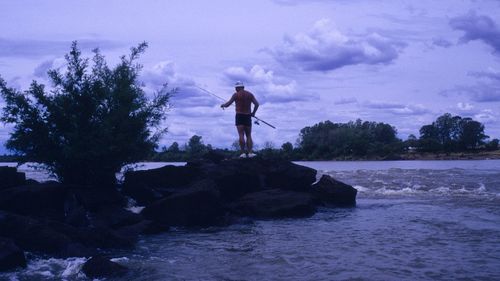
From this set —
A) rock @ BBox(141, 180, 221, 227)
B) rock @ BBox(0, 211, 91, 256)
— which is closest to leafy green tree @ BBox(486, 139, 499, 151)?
rock @ BBox(141, 180, 221, 227)

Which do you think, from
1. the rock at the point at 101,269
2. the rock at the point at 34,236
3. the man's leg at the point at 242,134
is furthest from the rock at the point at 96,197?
the rock at the point at 101,269

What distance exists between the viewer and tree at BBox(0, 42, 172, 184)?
56.1 feet

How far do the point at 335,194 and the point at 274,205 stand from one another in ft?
13.0

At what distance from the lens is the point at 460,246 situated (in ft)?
36.9

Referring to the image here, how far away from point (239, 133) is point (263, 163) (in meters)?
1.55

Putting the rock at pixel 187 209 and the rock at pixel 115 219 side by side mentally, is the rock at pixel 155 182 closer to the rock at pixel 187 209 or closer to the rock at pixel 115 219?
the rock at pixel 187 209

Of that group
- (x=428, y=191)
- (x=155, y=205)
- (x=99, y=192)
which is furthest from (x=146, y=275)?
(x=428, y=191)

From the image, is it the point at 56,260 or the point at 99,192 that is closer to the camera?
the point at 56,260

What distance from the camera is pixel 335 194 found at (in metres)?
20.0

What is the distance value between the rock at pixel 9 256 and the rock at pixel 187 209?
513 cm

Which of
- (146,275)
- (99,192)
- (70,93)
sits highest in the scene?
(70,93)

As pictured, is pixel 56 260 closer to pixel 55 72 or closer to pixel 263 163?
pixel 55 72

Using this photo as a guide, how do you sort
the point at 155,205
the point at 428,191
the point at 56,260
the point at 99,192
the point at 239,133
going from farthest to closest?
1. the point at 428,191
2. the point at 239,133
3. the point at 99,192
4. the point at 155,205
5. the point at 56,260

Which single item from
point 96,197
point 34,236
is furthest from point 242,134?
point 34,236
